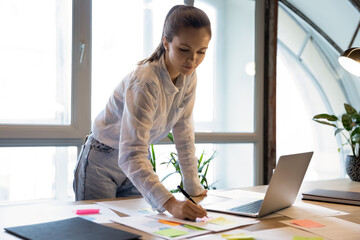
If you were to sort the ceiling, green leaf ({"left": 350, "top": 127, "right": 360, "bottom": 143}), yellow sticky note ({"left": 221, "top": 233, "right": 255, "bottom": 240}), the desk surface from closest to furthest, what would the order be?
yellow sticky note ({"left": 221, "top": 233, "right": 255, "bottom": 240}), the desk surface, green leaf ({"left": 350, "top": 127, "right": 360, "bottom": 143}), the ceiling

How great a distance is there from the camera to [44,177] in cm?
279

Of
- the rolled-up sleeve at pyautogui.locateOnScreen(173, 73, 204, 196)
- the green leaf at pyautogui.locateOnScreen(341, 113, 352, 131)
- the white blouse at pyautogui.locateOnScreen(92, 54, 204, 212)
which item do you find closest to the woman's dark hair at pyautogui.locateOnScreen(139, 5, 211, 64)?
the white blouse at pyautogui.locateOnScreen(92, 54, 204, 212)

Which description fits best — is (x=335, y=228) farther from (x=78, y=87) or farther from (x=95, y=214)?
(x=78, y=87)

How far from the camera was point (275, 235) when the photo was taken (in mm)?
1106

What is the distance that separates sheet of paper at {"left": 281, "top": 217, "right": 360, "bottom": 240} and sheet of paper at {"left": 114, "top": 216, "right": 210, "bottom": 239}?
309 millimetres

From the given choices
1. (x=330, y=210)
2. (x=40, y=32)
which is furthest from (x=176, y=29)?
(x=40, y=32)

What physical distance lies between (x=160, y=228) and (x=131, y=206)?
0.35 m

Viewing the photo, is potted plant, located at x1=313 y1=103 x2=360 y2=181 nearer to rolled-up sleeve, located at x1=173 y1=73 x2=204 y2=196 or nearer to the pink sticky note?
rolled-up sleeve, located at x1=173 y1=73 x2=204 y2=196

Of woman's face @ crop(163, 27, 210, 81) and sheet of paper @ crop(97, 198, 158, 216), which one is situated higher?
woman's face @ crop(163, 27, 210, 81)

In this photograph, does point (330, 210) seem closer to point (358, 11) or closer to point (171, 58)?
point (171, 58)

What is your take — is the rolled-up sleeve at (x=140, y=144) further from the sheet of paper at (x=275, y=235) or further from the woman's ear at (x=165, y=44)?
the sheet of paper at (x=275, y=235)

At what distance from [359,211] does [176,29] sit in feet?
2.98

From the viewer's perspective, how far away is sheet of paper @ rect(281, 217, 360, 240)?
3.69 ft

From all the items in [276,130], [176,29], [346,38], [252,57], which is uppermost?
[346,38]
